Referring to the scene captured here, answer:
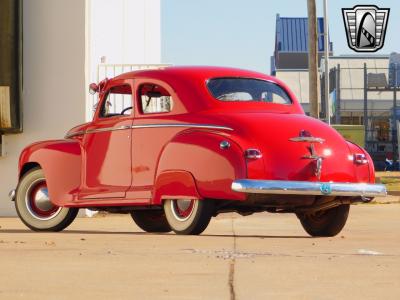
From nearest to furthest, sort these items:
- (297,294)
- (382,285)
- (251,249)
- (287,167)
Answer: (297,294), (382,285), (251,249), (287,167)

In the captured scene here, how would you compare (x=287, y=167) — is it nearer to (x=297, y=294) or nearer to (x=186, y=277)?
(x=186, y=277)

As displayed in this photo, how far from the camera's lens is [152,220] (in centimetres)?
1436

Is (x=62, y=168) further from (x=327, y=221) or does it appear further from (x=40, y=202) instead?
(x=327, y=221)

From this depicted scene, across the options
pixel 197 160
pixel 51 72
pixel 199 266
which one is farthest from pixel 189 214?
pixel 51 72

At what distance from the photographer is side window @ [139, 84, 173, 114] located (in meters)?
12.7

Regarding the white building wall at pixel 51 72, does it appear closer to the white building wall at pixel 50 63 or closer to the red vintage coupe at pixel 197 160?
the white building wall at pixel 50 63

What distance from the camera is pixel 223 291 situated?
283 inches

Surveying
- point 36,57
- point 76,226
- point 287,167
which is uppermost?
point 36,57

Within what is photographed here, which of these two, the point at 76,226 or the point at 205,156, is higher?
the point at 205,156

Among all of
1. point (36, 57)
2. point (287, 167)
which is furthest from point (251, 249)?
point (36, 57)

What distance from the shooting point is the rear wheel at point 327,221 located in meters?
13.1

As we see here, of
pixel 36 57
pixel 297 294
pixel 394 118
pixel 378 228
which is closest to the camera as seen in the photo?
pixel 297 294

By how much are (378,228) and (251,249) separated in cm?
531

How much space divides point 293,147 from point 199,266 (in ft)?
10.4
